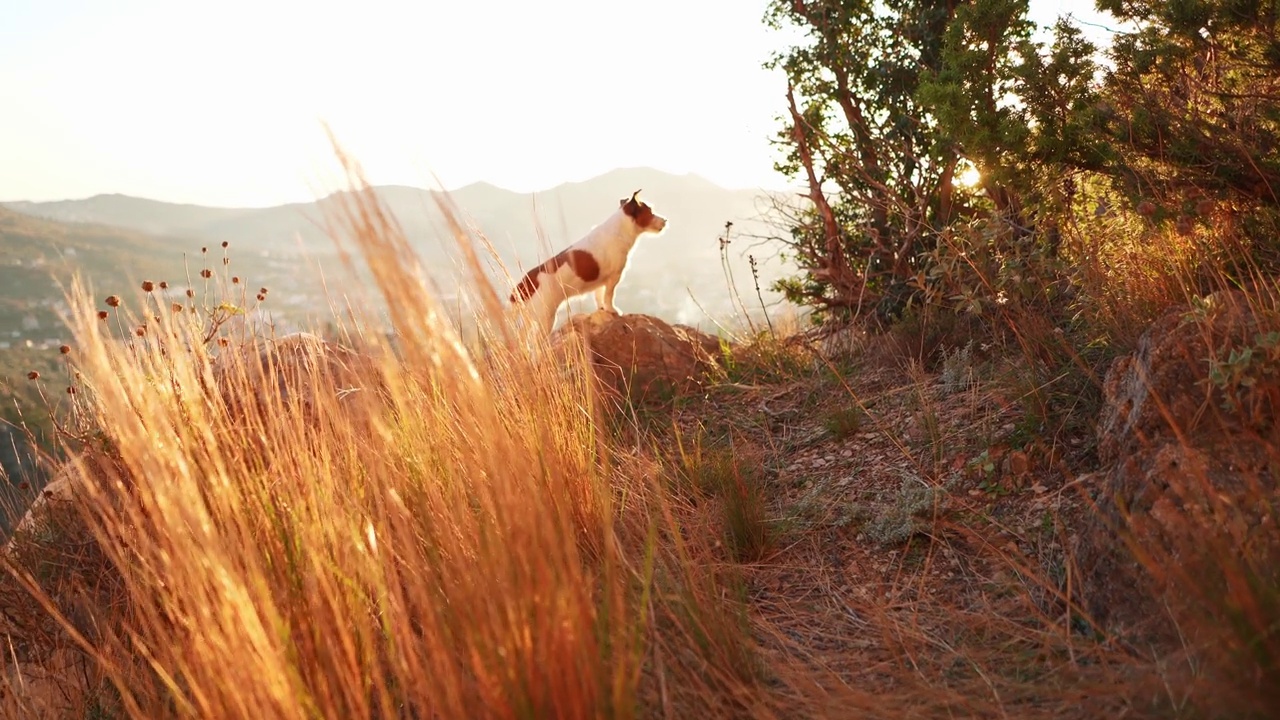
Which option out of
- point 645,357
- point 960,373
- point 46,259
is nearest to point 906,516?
point 960,373

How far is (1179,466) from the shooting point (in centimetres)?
168

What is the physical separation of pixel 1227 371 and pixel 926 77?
7.36ft

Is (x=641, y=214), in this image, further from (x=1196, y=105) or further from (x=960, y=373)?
(x=1196, y=105)

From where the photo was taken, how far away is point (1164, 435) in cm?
186

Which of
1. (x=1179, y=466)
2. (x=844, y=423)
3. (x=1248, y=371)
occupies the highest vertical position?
(x=1248, y=371)

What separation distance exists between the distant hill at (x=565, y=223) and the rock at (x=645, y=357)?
65 centimetres

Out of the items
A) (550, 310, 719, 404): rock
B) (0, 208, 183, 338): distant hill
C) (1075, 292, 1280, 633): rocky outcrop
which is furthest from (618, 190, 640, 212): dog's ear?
(0, 208, 183, 338): distant hill

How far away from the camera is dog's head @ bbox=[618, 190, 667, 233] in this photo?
5383 mm

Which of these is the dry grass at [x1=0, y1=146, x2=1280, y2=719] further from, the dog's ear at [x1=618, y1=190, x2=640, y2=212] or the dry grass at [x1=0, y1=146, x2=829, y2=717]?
the dog's ear at [x1=618, y1=190, x2=640, y2=212]

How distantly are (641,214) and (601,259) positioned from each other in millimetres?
441

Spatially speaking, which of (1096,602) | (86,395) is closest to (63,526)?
(86,395)

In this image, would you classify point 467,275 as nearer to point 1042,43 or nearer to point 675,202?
point 1042,43

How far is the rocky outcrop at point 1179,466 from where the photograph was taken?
1.48 m

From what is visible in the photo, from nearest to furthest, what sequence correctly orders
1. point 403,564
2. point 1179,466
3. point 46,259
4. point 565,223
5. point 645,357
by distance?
point 1179,466 < point 403,564 < point 565,223 < point 645,357 < point 46,259
